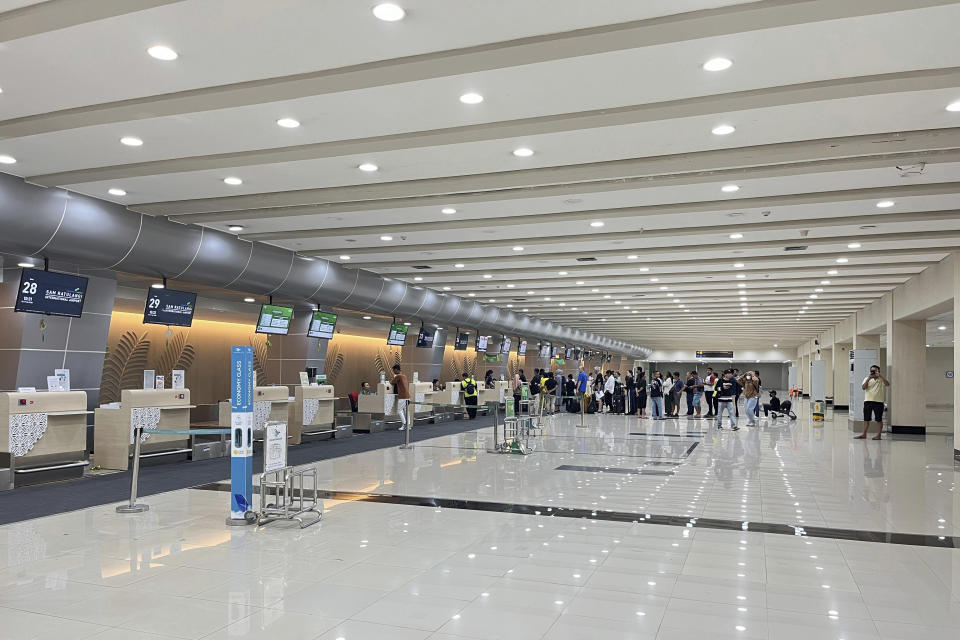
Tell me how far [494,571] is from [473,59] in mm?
3866

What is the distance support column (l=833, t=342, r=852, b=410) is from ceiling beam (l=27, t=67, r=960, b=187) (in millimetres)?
27299

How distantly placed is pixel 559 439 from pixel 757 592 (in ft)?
36.5

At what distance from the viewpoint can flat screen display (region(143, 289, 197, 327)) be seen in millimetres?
11562

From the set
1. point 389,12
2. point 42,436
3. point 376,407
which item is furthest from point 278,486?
point 376,407

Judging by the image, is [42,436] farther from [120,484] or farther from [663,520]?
[663,520]

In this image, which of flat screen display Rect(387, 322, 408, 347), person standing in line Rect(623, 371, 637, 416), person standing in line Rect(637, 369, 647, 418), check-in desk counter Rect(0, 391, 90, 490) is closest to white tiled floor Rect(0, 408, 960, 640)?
check-in desk counter Rect(0, 391, 90, 490)

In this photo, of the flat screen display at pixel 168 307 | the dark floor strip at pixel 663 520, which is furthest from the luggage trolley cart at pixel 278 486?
the flat screen display at pixel 168 307

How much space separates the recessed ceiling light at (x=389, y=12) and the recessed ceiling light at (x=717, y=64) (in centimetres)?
227

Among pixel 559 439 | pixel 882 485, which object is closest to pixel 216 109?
pixel 882 485

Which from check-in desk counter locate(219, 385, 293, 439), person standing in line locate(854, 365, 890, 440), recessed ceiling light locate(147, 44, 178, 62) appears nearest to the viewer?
recessed ceiling light locate(147, 44, 178, 62)

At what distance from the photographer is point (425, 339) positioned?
2116cm

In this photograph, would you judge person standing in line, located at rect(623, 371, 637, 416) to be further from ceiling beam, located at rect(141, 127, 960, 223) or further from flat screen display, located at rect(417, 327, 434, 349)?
ceiling beam, located at rect(141, 127, 960, 223)

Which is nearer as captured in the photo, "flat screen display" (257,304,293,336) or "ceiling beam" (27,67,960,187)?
"ceiling beam" (27,67,960,187)

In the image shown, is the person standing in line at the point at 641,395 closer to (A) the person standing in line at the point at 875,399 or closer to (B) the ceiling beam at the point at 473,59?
(A) the person standing in line at the point at 875,399
